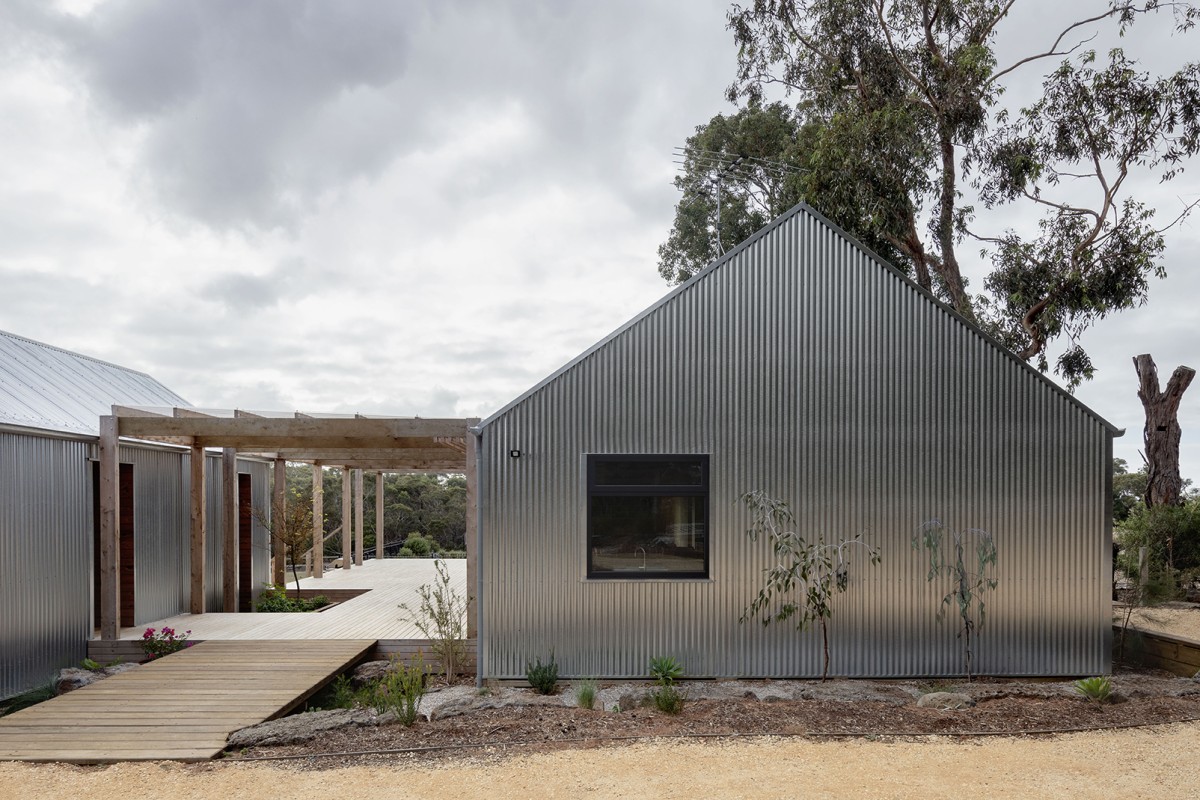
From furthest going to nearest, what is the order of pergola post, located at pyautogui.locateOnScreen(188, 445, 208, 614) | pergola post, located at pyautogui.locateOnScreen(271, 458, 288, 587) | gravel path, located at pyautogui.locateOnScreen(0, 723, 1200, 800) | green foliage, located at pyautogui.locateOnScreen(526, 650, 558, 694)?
pergola post, located at pyautogui.locateOnScreen(271, 458, 288, 587) < pergola post, located at pyautogui.locateOnScreen(188, 445, 208, 614) < green foliage, located at pyautogui.locateOnScreen(526, 650, 558, 694) < gravel path, located at pyautogui.locateOnScreen(0, 723, 1200, 800)

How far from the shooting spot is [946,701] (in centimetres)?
611

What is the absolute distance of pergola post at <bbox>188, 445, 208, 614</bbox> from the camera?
10023mm

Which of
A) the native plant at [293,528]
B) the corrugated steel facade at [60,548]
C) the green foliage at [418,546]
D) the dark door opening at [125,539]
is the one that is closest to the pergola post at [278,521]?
the native plant at [293,528]

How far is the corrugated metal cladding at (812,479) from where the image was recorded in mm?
7090

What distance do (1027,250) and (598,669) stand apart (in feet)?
34.8

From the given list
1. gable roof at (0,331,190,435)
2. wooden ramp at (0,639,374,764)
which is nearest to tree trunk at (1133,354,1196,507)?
wooden ramp at (0,639,374,764)

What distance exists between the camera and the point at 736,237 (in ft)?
61.1

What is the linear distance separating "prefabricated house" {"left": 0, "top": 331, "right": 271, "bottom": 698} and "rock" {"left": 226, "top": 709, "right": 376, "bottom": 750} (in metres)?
3.35

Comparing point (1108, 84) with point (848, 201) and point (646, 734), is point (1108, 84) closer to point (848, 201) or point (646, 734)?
point (848, 201)

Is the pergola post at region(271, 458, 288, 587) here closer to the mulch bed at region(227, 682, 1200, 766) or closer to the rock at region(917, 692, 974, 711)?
the mulch bed at region(227, 682, 1200, 766)

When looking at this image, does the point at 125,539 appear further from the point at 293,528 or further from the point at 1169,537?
the point at 1169,537

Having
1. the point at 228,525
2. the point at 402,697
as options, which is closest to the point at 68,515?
the point at 228,525

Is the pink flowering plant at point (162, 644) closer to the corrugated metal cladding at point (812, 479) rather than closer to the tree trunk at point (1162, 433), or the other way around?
the corrugated metal cladding at point (812, 479)

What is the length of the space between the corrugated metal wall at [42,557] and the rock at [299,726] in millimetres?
3343
